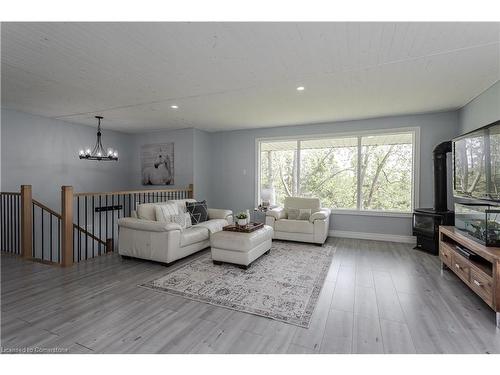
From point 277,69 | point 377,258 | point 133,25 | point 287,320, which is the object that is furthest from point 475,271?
point 133,25

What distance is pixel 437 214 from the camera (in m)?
3.97

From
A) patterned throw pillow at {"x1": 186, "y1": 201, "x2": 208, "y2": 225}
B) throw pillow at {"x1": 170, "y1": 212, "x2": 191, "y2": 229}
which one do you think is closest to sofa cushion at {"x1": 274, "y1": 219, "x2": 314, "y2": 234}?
patterned throw pillow at {"x1": 186, "y1": 201, "x2": 208, "y2": 225}

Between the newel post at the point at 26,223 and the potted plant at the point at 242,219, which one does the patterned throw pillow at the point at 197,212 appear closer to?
the potted plant at the point at 242,219

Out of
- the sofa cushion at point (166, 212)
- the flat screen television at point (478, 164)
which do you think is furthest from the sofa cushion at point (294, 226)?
the flat screen television at point (478, 164)

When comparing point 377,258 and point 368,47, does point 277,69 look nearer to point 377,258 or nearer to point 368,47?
point 368,47

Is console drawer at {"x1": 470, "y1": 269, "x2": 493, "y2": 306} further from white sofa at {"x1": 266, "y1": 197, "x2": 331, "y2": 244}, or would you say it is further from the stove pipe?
white sofa at {"x1": 266, "y1": 197, "x2": 331, "y2": 244}

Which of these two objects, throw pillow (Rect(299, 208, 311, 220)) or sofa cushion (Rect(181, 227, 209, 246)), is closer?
sofa cushion (Rect(181, 227, 209, 246))

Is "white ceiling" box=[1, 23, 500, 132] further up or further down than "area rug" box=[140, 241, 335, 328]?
further up

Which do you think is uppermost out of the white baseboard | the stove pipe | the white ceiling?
the white ceiling

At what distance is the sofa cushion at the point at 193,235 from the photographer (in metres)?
3.67

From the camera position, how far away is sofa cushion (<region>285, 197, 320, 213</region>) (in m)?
5.09

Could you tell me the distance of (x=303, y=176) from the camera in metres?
5.72

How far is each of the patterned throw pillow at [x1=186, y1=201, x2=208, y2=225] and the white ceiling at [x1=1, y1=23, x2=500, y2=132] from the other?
1.78 meters

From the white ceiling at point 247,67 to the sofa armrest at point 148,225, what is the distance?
1891 mm
